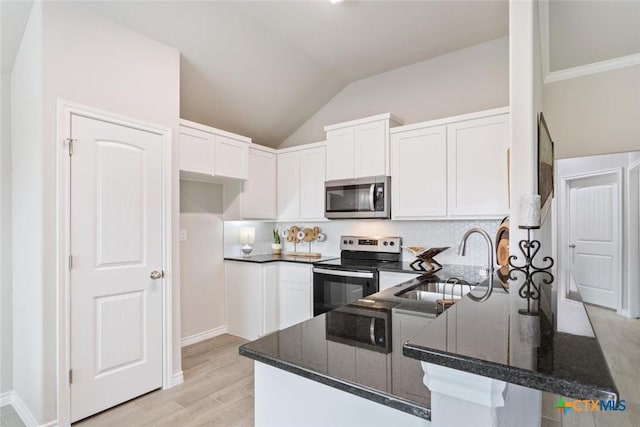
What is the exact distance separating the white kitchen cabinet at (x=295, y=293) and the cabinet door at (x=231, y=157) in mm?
1126

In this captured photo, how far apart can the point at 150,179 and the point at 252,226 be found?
5.89ft

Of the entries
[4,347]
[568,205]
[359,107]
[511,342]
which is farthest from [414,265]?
[4,347]

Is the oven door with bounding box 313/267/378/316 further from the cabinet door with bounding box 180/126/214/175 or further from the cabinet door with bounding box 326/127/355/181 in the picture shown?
Result: the cabinet door with bounding box 180/126/214/175

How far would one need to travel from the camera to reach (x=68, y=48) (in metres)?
2.20

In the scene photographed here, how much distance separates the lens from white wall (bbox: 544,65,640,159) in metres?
2.88

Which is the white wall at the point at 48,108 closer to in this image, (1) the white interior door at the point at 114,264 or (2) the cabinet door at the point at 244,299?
(1) the white interior door at the point at 114,264

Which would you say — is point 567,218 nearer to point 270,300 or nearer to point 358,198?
point 358,198

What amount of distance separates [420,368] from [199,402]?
2128 millimetres

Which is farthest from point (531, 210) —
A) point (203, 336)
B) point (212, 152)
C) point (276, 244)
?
point (203, 336)

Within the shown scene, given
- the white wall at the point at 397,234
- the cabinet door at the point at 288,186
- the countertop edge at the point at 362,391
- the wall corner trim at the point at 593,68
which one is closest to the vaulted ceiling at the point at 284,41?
the cabinet door at the point at 288,186

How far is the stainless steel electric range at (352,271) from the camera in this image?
3141 millimetres

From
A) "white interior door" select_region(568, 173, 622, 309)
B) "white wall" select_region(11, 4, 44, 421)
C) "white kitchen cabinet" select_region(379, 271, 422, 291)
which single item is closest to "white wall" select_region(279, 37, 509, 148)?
"white interior door" select_region(568, 173, 622, 309)

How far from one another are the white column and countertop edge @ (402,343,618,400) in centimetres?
4

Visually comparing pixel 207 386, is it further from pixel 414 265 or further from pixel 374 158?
pixel 374 158
